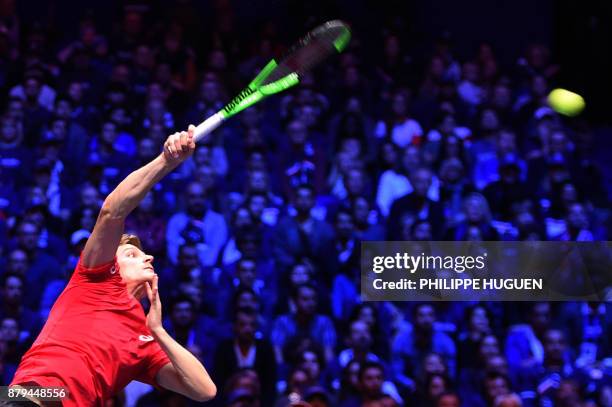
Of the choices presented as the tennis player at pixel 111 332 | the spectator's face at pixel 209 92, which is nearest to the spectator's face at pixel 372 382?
the tennis player at pixel 111 332

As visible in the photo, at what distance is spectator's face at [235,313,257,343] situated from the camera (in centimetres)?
648

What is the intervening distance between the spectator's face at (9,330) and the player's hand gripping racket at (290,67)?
2.65 meters

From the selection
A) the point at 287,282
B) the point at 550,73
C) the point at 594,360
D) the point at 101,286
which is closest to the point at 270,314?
the point at 287,282

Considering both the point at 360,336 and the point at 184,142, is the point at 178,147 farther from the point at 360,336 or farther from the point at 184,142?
the point at 360,336

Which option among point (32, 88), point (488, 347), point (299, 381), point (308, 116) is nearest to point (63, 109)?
point (32, 88)

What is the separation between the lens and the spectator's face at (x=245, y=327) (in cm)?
648

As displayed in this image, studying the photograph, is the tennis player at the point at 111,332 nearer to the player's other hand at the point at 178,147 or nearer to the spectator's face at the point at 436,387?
the player's other hand at the point at 178,147

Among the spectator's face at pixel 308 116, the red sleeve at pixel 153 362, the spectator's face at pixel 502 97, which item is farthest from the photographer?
the spectator's face at pixel 502 97

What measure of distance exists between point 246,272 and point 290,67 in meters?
2.68

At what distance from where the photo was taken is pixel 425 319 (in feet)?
22.0

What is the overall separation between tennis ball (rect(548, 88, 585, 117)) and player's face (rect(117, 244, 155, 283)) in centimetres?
550

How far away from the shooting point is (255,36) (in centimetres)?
916

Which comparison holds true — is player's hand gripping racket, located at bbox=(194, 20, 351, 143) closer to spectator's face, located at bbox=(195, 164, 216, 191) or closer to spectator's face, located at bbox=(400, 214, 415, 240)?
spectator's face, located at bbox=(400, 214, 415, 240)

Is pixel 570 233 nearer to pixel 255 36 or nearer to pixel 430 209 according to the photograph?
pixel 430 209
